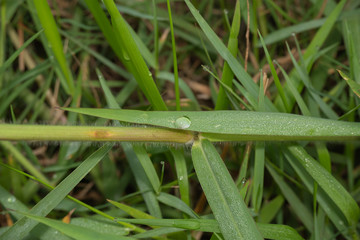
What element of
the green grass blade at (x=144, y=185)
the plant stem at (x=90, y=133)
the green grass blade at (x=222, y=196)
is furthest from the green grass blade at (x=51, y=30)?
the green grass blade at (x=222, y=196)

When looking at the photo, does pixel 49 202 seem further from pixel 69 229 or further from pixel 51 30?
pixel 51 30

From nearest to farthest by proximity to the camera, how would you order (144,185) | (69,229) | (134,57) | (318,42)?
1. (69,229)
2. (134,57)
3. (144,185)
4. (318,42)

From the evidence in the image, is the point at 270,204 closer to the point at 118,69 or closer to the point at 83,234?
the point at 83,234

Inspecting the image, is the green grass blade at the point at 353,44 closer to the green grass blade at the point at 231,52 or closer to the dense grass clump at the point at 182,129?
the dense grass clump at the point at 182,129

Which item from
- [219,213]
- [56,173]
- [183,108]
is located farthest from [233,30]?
[56,173]


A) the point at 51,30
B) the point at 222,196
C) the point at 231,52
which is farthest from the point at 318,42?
the point at 51,30

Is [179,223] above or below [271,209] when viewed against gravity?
below

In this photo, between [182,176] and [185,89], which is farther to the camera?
[185,89]
